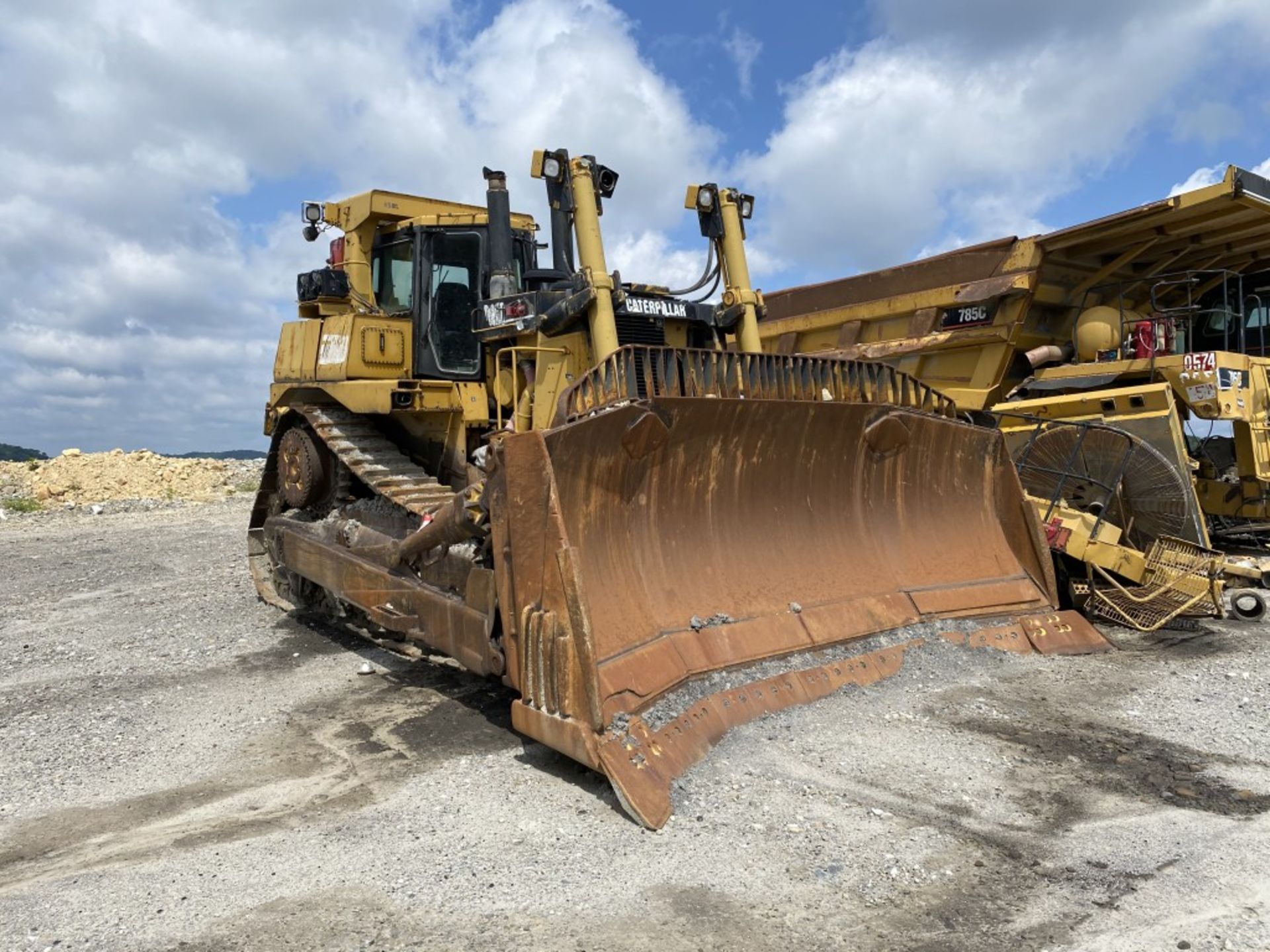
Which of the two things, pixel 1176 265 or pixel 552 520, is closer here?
pixel 552 520

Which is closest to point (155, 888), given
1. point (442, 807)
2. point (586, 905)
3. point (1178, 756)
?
point (442, 807)

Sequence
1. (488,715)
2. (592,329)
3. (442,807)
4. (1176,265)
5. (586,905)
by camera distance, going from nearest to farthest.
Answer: (586,905) → (442,807) → (488,715) → (592,329) → (1176,265)

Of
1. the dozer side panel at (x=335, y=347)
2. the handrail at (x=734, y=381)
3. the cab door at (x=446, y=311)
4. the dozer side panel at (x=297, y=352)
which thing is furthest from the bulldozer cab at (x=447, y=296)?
the handrail at (x=734, y=381)

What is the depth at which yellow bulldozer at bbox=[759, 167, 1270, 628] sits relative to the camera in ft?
20.6

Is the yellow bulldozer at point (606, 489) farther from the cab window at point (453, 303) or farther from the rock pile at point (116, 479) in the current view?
the rock pile at point (116, 479)

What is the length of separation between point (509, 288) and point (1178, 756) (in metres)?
4.34

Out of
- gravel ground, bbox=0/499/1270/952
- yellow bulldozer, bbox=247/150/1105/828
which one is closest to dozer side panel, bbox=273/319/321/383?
yellow bulldozer, bbox=247/150/1105/828

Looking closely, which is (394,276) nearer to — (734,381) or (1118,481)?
(734,381)

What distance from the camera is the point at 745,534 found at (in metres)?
4.91

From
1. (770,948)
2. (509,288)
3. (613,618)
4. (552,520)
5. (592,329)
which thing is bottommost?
(770,948)

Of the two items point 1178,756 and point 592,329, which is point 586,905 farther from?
point 592,329

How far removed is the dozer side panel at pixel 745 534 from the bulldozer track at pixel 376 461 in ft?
5.31

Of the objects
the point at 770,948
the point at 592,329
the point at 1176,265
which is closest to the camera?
the point at 770,948

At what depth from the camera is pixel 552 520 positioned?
375 centimetres
